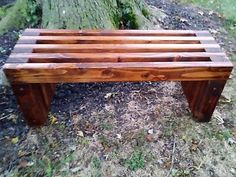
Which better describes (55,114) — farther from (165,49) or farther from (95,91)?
(165,49)

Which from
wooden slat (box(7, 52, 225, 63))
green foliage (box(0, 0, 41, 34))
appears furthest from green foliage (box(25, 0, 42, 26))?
wooden slat (box(7, 52, 225, 63))

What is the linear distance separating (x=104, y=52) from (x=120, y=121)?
2.07ft

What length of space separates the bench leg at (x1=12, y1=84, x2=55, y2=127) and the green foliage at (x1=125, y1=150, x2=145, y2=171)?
2.47 feet

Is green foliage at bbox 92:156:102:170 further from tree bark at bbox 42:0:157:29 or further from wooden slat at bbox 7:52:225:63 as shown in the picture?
tree bark at bbox 42:0:157:29

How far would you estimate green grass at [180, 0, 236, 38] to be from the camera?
374cm

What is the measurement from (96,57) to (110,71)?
160mm

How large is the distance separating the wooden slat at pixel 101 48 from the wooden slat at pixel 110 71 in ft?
0.66

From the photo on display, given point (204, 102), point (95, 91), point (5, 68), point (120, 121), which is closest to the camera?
point (5, 68)

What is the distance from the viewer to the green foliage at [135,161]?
2008 mm

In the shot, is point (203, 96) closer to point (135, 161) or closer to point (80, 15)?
point (135, 161)

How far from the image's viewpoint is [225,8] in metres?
4.14

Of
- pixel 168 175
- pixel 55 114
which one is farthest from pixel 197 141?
pixel 55 114

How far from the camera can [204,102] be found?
2.15 metres

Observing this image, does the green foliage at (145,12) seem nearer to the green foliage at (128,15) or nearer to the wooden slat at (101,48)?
the green foliage at (128,15)
